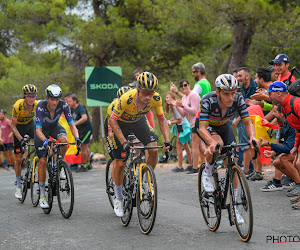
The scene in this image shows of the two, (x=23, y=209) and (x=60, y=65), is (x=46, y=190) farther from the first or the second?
(x=60, y=65)

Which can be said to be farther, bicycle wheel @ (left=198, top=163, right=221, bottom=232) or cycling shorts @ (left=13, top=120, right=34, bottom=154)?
cycling shorts @ (left=13, top=120, right=34, bottom=154)

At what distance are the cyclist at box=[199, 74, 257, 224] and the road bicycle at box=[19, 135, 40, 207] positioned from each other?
3813mm

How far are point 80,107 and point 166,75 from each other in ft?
27.1

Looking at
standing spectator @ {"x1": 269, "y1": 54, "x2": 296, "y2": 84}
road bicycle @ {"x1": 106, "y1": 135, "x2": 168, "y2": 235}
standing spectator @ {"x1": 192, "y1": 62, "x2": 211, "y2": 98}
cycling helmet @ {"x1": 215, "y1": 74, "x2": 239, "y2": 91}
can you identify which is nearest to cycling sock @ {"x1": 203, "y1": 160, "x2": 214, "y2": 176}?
road bicycle @ {"x1": 106, "y1": 135, "x2": 168, "y2": 235}

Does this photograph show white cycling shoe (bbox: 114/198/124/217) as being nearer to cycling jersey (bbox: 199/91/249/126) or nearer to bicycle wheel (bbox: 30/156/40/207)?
cycling jersey (bbox: 199/91/249/126)

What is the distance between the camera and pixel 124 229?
294 inches

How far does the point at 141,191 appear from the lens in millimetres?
7062

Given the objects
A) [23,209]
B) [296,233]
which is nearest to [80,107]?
[23,209]

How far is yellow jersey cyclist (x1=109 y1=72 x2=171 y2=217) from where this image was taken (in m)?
7.32

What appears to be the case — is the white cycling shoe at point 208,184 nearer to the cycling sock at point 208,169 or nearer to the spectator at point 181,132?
the cycling sock at point 208,169

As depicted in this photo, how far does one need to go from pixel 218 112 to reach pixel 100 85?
1059 centimetres

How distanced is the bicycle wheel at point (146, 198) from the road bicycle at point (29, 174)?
3.12 m

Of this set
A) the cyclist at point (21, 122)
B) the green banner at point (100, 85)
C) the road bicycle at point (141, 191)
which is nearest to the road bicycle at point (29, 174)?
the cyclist at point (21, 122)

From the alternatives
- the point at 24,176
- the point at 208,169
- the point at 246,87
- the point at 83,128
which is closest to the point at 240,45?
the point at 83,128
